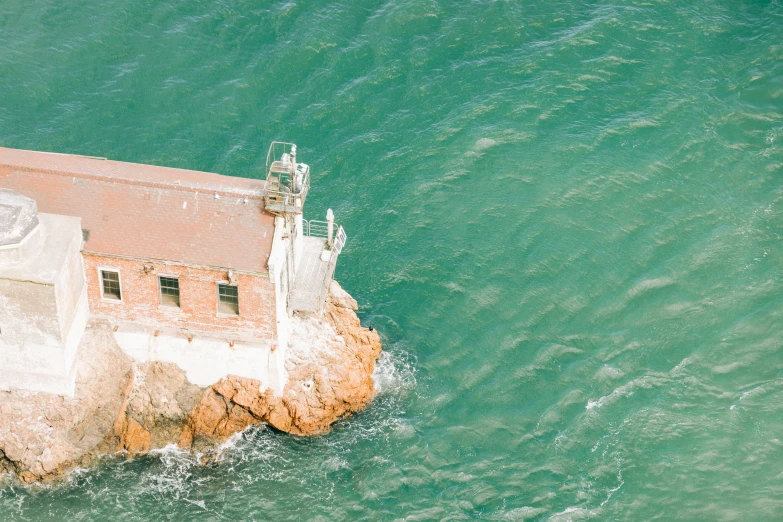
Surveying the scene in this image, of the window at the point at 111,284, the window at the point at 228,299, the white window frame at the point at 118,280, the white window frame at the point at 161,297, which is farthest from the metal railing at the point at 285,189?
the window at the point at 111,284

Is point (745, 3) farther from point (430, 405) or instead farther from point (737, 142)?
point (430, 405)

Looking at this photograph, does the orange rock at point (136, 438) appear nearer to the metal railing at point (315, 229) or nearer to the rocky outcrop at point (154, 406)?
the rocky outcrop at point (154, 406)

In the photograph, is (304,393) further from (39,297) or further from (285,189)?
(39,297)

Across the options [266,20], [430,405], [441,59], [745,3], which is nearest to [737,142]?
[745,3]

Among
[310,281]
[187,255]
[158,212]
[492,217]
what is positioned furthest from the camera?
A: [492,217]

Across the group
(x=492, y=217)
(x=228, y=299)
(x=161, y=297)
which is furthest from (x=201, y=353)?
(x=492, y=217)

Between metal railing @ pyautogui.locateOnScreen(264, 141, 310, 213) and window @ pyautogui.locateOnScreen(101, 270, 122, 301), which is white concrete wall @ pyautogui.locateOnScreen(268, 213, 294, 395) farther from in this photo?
window @ pyautogui.locateOnScreen(101, 270, 122, 301)

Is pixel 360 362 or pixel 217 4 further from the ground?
pixel 217 4
